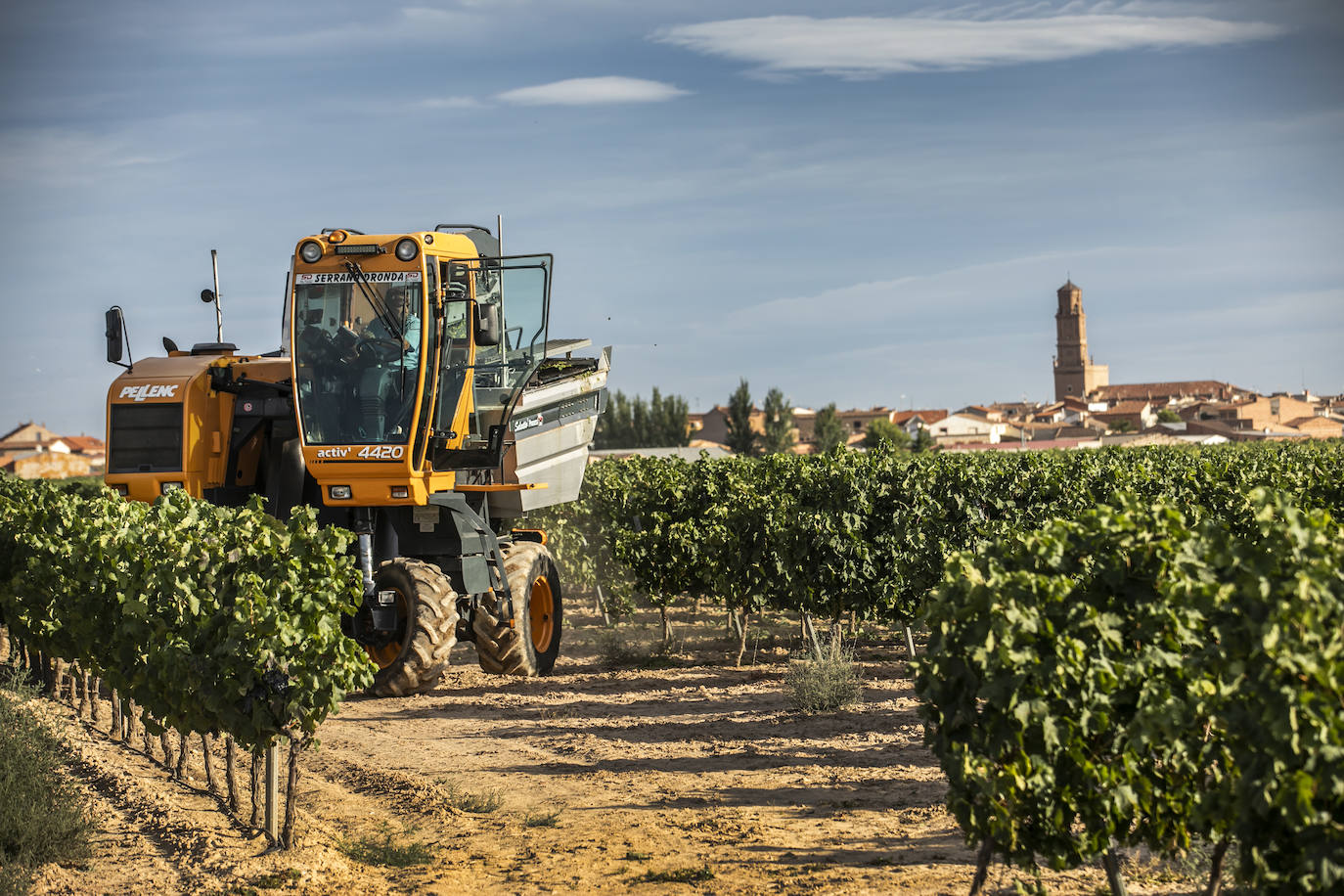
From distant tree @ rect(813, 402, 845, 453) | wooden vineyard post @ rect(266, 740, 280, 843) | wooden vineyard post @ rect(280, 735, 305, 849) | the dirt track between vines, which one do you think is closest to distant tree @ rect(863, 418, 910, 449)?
distant tree @ rect(813, 402, 845, 453)

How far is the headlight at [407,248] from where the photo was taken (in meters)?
10.6

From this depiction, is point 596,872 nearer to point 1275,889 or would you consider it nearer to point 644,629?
point 1275,889

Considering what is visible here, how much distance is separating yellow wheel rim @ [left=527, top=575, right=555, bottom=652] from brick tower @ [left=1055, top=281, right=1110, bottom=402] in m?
188

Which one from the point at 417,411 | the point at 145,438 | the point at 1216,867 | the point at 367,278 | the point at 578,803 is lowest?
the point at 578,803

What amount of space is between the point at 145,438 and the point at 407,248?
341cm

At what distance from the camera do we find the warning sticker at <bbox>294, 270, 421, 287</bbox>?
10.6 metres

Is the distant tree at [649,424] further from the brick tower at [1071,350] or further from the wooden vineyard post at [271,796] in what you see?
the brick tower at [1071,350]

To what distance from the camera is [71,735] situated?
10.5 meters

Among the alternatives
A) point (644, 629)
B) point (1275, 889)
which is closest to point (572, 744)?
point (1275, 889)

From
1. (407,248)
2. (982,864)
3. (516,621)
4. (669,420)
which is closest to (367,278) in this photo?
(407,248)

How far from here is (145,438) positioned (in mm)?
11602

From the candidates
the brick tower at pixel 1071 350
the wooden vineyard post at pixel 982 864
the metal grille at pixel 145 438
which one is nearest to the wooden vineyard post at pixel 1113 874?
the wooden vineyard post at pixel 982 864

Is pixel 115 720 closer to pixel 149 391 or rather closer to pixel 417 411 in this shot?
pixel 149 391

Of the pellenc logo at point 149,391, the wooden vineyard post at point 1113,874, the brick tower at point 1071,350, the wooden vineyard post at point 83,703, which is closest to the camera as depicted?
the wooden vineyard post at point 1113,874
